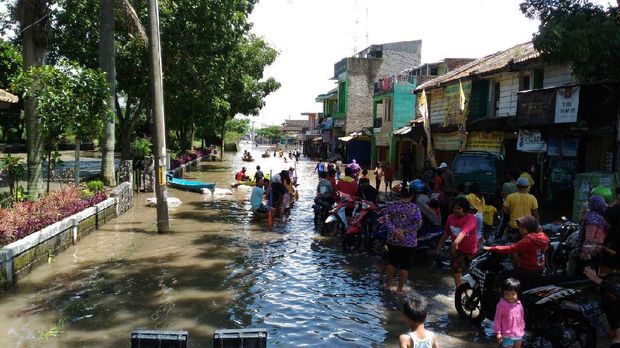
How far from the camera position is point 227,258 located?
10047 mm

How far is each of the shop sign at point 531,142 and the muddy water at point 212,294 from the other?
325 inches

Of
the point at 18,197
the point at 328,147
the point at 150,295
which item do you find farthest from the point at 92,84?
the point at 328,147

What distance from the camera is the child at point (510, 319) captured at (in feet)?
15.6

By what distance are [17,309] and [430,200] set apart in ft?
23.1

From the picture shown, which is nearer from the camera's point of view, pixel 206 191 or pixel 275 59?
pixel 206 191

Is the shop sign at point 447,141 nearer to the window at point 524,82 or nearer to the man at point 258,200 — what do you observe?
the window at point 524,82

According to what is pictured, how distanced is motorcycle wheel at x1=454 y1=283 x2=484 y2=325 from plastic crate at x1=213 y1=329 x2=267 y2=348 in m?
4.06

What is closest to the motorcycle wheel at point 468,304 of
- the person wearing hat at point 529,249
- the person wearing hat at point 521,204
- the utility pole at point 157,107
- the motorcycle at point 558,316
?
the motorcycle at point 558,316

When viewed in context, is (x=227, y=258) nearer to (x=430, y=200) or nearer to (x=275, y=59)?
(x=430, y=200)

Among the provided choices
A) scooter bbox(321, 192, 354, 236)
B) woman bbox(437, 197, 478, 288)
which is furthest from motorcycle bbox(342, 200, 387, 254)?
woman bbox(437, 197, 478, 288)

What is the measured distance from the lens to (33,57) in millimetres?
12289

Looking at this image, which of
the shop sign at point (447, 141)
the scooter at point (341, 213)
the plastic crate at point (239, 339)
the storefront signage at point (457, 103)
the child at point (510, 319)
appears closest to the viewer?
the plastic crate at point (239, 339)

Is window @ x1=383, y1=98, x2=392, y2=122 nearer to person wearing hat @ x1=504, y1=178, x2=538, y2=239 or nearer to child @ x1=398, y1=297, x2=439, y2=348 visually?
person wearing hat @ x1=504, y1=178, x2=538, y2=239

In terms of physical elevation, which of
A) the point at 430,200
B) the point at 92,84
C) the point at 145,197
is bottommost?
the point at 145,197
